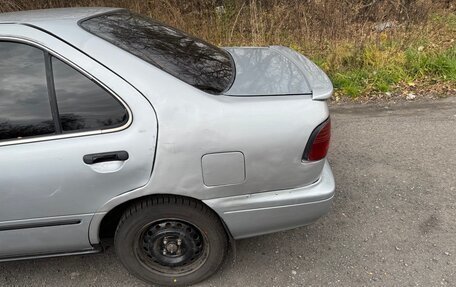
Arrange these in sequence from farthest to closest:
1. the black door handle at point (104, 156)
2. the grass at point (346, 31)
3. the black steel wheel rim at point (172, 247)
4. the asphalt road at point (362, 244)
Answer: the grass at point (346, 31)
the asphalt road at point (362, 244)
the black steel wheel rim at point (172, 247)
the black door handle at point (104, 156)

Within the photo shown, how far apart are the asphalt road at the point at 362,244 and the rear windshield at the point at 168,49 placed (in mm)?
1222

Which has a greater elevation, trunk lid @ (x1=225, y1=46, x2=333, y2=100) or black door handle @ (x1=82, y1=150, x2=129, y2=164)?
trunk lid @ (x1=225, y1=46, x2=333, y2=100)

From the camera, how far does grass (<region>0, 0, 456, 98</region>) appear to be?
529cm

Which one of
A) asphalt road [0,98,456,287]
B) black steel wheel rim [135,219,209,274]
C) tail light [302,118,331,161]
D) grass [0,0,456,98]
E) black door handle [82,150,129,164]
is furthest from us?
grass [0,0,456,98]

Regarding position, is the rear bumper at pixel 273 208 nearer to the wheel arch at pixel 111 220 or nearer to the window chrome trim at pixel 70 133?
the wheel arch at pixel 111 220

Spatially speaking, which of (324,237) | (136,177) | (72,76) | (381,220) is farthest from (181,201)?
(381,220)

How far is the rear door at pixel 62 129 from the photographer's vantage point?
1993mm

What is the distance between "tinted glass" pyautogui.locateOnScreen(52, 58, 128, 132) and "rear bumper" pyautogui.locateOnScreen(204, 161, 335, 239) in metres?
0.71

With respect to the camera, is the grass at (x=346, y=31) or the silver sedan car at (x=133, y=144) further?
the grass at (x=346, y=31)

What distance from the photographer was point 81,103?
6.71 feet

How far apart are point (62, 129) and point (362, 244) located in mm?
2053

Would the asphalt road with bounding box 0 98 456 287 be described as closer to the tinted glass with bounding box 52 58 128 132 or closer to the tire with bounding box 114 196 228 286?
the tire with bounding box 114 196 228 286

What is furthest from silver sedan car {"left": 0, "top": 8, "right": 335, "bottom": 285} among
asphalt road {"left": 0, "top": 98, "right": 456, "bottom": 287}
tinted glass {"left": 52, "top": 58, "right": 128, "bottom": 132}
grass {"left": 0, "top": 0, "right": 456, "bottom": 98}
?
grass {"left": 0, "top": 0, "right": 456, "bottom": 98}

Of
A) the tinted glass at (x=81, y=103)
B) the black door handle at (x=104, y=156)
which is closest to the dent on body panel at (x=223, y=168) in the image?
the black door handle at (x=104, y=156)
